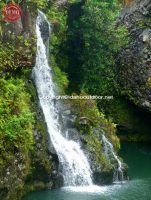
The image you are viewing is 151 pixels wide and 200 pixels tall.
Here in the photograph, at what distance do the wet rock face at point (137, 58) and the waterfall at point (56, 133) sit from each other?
5.18 m

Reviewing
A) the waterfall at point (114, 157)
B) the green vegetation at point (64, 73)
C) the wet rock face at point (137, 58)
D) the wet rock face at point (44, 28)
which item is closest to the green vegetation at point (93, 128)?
the green vegetation at point (64, 73)

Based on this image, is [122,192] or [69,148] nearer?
[122,192]

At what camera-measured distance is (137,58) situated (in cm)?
2495

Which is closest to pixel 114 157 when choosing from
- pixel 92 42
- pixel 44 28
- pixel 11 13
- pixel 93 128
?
pixel 93 128

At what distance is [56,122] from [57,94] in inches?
60.6

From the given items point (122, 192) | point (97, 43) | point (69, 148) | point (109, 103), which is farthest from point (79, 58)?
point (122, 192)

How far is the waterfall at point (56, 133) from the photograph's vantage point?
18234mm

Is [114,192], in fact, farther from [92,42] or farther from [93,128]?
[92,42]

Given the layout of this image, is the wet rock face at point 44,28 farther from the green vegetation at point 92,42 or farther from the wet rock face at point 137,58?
the wet rock face at point 137,58

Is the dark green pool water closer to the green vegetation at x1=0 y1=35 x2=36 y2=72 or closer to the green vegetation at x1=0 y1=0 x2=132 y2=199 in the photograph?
the green vegetation at x1=0 y1=0 x2=132 y2=199

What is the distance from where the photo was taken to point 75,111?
65.9 feet

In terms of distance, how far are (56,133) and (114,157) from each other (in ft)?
7.37

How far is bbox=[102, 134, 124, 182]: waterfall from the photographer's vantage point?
62.3 feet

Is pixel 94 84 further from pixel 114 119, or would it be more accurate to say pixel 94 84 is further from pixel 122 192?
pixel 122 192
